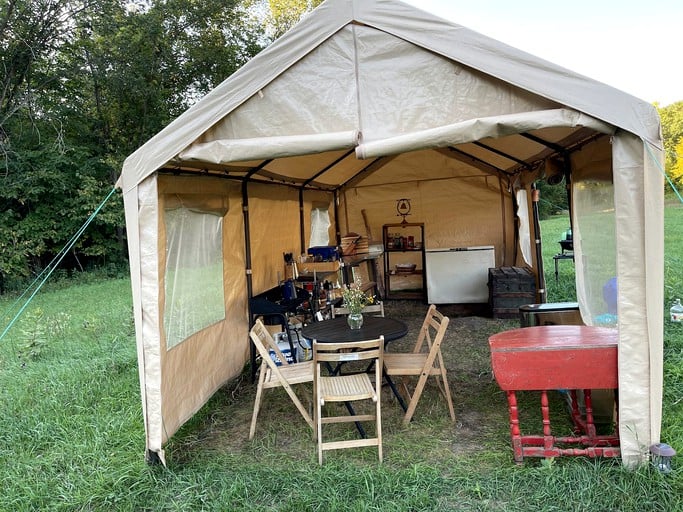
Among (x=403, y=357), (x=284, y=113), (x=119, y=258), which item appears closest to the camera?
(x=284, y=113)

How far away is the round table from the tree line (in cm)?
1055

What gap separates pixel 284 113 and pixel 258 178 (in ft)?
7.34

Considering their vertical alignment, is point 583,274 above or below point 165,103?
below

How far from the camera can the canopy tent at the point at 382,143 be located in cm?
247

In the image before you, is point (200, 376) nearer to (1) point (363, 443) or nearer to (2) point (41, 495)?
(2) point (41, 495)

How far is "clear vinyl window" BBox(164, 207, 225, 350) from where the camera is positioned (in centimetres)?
338

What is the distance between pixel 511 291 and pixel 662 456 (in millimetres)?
4014

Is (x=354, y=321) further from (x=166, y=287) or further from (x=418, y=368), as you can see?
(x=166, y=287)

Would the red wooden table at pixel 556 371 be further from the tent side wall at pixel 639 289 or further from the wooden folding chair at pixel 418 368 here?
the wooden folding chair at pixel 418 368

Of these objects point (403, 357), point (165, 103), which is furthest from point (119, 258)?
point (403, 357)

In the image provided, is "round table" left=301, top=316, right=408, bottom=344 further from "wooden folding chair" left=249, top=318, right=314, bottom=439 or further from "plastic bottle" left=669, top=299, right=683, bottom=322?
"plastic bottle" left=669, top=299, right=683, bottom=322

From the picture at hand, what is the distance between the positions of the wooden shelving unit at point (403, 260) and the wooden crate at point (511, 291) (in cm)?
188

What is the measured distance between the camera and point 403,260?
27.9 feet

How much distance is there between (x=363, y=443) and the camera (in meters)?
2.85
